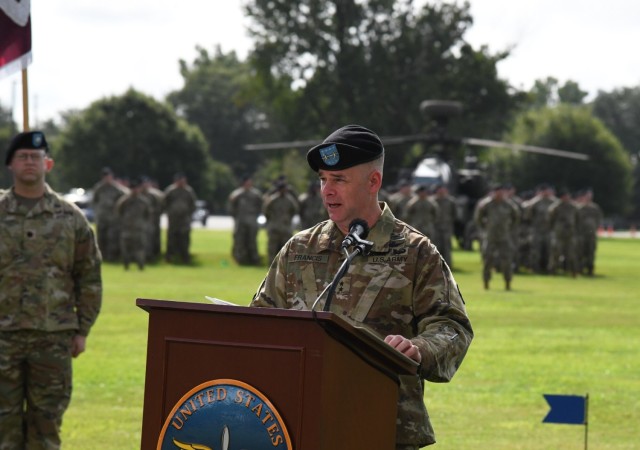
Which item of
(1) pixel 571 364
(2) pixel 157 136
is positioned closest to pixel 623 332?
(1) pixel 571 364

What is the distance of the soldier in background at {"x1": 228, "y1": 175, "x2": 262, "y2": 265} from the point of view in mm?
34531

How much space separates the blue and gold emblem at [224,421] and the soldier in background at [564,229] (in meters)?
29.6

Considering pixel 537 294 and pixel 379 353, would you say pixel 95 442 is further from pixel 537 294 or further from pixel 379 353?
pixel 537 294

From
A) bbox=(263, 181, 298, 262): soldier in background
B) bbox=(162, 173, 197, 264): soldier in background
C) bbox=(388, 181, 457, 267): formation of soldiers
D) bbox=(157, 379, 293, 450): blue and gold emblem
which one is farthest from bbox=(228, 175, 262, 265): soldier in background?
bbox=(157, 379, 293, 450): blue and gold emblem

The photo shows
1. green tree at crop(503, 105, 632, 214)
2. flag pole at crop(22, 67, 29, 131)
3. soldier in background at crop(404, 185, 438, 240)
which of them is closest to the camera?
flag pole at crop(22, 67, 29, 131)

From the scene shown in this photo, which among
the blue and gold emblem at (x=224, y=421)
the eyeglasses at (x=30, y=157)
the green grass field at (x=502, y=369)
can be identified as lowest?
the green grass field at (x=502, y=369)

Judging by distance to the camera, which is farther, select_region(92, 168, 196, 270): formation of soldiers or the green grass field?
select_region(92, 168, 196, 270): formation of soldiers

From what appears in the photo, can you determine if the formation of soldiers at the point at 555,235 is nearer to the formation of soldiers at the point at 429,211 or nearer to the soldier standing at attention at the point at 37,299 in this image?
the formation of soldiers at the point at 429,211

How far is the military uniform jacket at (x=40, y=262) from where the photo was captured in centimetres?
773

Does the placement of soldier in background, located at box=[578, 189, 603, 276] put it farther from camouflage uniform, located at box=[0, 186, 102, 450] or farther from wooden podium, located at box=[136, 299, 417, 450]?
wooden podium, located at box=[136, 299, 417, 450]

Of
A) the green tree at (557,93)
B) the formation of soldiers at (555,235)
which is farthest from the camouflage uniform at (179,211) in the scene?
the green tree at (557,93)

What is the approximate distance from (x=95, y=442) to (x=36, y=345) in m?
2.32

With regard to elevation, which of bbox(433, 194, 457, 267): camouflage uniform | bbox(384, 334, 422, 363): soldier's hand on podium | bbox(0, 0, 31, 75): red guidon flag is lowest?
bbox(433, 194, 457, 267): camouflage uniform

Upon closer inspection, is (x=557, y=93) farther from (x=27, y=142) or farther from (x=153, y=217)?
(x=27, y=142)
